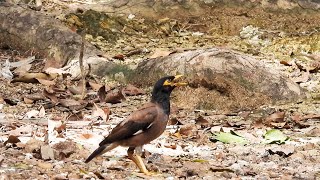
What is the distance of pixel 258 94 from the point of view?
298 inches

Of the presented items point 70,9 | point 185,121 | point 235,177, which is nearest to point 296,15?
point 70,9

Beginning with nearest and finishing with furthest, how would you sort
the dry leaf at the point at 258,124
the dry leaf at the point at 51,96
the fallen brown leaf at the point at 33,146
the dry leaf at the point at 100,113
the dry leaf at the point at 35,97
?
the fallen brown leaf at the point at 33,146
the dry leaf at the point at 258,124
the dry leaf at the point at 100,113
the dry leaf at the point at 51,96
the dry leaf at the point at 35,97

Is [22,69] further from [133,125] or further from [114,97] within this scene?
[133,125]

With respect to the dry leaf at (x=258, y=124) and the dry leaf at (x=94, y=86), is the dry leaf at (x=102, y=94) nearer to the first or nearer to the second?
the dry leaf at (x=94, y=86)

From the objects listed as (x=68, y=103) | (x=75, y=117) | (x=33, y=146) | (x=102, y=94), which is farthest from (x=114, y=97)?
(x=33, y=146)

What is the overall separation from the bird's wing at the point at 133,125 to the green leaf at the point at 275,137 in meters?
1.29

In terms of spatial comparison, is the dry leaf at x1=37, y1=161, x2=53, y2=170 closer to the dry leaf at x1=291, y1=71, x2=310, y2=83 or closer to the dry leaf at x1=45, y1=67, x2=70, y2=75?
the dry leaf at x1=45, y1=67, x2=70, y2=75

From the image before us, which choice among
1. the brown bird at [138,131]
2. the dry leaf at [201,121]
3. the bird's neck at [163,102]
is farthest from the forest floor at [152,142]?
the bird's neck at [163,102]

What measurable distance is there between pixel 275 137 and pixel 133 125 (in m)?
1.54

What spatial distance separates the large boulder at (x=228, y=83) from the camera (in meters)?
7.49

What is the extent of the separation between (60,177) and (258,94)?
3477 millimetres

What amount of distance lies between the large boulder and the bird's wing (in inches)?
94.0

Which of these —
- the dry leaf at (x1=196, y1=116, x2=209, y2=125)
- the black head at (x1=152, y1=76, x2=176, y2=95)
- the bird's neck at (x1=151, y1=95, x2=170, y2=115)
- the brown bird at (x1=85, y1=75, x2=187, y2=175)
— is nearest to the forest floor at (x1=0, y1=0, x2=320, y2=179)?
the dry leaf at (x1=196, y1=116, x2=209, y2=125)

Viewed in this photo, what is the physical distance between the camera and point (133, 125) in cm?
498
